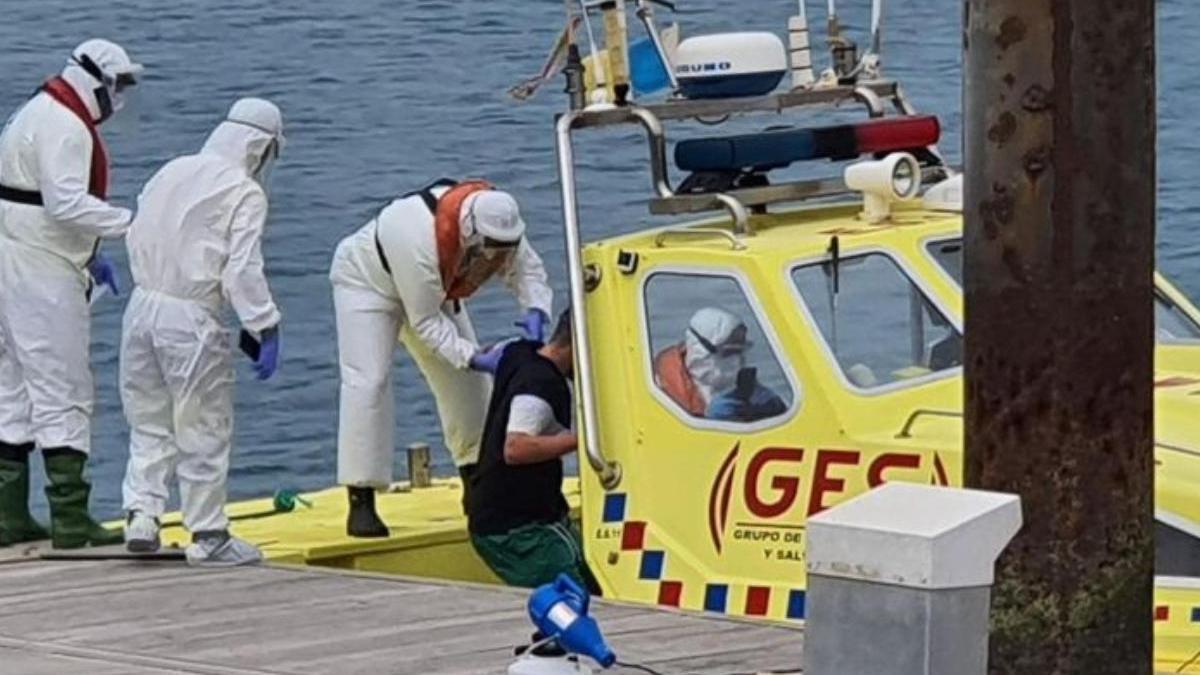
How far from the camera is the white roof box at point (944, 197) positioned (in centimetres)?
903

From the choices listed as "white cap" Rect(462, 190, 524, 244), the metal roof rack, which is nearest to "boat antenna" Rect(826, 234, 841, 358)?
the metal roof rack

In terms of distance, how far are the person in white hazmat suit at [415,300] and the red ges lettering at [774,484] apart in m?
1.56

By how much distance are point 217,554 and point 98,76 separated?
1.59m

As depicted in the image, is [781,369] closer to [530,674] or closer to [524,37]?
[530,674]

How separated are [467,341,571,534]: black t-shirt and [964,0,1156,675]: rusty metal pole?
2910 millimetres

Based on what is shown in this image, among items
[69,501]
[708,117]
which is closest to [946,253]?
[708,117]

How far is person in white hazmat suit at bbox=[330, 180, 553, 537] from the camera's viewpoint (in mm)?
9891

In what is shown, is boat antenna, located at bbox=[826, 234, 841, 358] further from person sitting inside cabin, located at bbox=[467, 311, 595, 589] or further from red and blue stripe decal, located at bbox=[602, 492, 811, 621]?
person sitting inside cabin, located at bbox=[467, 311, 595, 589]

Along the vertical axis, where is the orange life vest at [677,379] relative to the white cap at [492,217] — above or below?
below

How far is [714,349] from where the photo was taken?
8.62 m

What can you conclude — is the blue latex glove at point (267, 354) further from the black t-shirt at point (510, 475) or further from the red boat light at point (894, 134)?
the red boat light at point (894, 134)

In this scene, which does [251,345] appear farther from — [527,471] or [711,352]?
[711,352]

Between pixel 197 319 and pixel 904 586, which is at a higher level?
pixel 904 586

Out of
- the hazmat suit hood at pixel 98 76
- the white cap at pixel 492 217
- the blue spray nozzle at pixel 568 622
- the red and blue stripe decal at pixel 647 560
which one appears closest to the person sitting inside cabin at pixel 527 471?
the white cap at pixel 492 217
